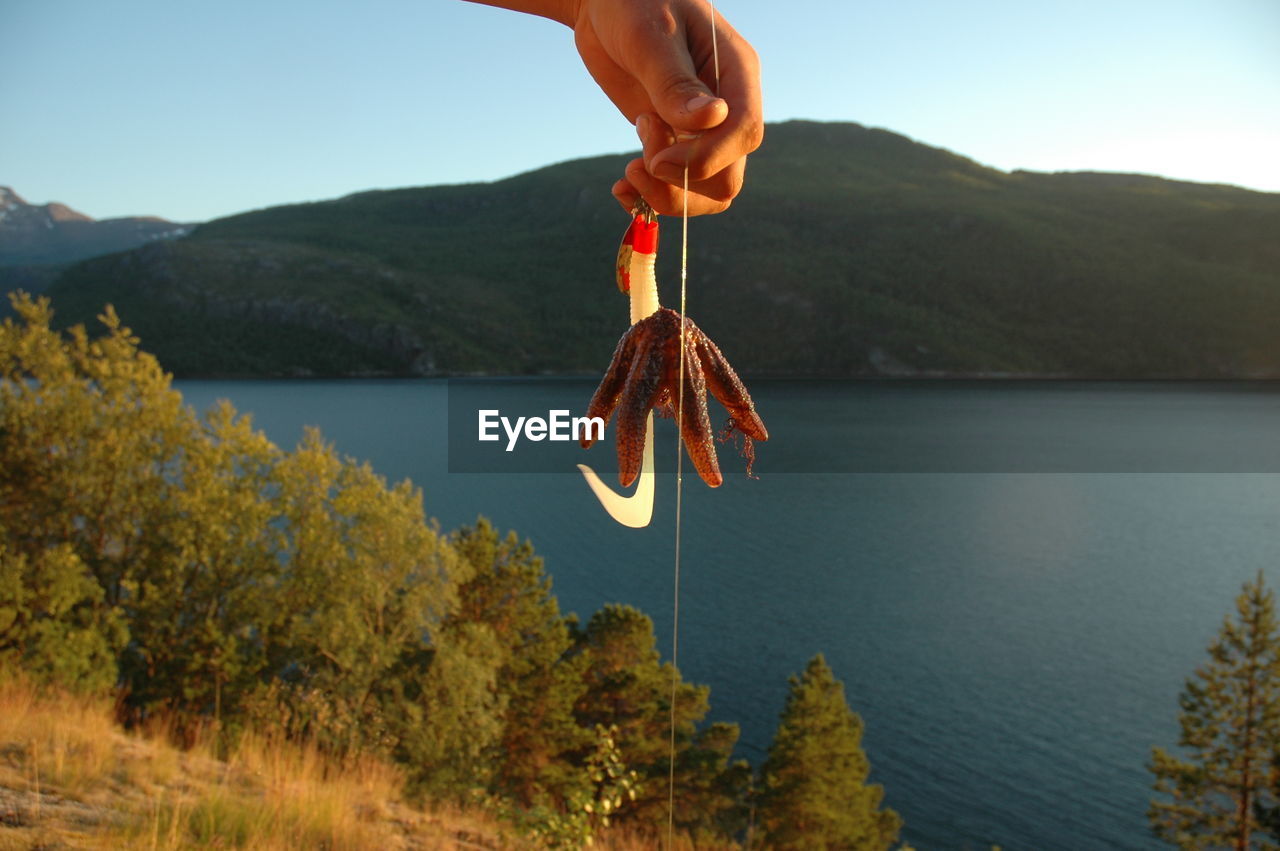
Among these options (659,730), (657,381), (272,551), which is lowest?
(659,730)

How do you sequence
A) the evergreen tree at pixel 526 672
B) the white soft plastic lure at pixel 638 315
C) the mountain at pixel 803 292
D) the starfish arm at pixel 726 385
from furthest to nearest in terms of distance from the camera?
the mountain at pixel 803 292
the evergreen tree at pixel 526 672
the starfish arm at pixel 726 385
the white soft plastic lure at pixel 638 315

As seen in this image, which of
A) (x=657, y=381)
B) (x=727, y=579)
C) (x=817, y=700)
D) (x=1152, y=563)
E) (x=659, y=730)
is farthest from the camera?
(x=1152, y=563)

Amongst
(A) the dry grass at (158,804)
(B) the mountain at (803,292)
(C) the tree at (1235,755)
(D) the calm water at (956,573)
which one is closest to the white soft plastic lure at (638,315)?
(A) the dry grass at (158,804)

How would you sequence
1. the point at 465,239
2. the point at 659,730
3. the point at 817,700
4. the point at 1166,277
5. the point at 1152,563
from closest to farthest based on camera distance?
the point at 817,700
the point at 659,730
the point at 1152,563
the point at 1166,277
the point at 465,239

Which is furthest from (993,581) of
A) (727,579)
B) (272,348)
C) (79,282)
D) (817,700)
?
(79,282)

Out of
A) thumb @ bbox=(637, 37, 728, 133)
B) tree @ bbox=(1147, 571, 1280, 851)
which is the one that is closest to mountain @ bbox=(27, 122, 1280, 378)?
tree @ bbox=(1147, 571, 1280, 851)

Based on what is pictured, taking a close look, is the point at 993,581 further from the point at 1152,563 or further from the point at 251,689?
the point at 251,689

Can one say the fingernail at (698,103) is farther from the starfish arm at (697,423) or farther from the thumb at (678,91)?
the starfish arm at (697,423)
